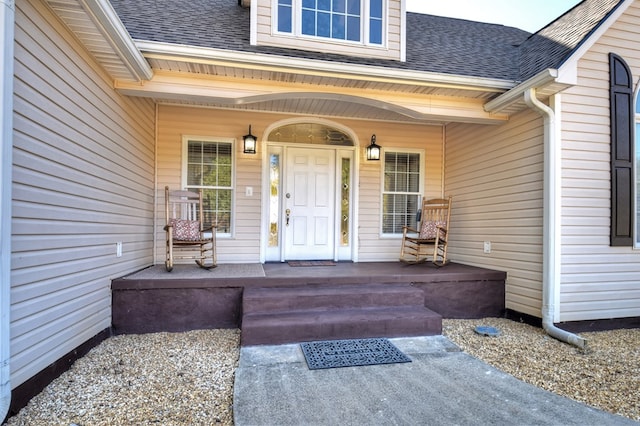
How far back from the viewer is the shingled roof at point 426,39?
3.39m

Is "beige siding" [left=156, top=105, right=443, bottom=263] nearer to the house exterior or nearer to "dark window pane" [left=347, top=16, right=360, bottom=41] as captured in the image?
the house exterior

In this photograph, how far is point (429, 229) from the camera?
4934mm

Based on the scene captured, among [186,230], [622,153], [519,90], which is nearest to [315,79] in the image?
[519,90]

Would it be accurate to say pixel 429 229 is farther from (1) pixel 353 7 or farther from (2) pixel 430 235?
(1) pixel 353 7

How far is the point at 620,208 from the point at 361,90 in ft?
9.93

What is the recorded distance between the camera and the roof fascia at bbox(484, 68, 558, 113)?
3.23m

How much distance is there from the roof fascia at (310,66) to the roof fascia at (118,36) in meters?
0.16

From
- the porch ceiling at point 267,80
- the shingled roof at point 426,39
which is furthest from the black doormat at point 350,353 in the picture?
the shingled roof at point 426,39

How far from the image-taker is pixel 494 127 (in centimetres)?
436

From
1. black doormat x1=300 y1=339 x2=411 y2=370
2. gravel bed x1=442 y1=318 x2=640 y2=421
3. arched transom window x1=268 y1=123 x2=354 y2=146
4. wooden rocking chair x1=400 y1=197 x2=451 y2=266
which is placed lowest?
gravel bed x1=442 y1=318 x2=640 y2=421

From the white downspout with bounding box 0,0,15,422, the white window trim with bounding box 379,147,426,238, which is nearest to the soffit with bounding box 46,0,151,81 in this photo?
the white downspout with bounding box 0,0,15,422

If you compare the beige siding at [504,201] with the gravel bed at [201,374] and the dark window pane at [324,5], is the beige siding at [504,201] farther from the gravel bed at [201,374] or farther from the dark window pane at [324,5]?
the dark window pane at [324,5]

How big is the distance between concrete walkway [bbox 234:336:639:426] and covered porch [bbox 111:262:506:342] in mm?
558

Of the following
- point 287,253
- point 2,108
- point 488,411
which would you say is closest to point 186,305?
point 287,253
